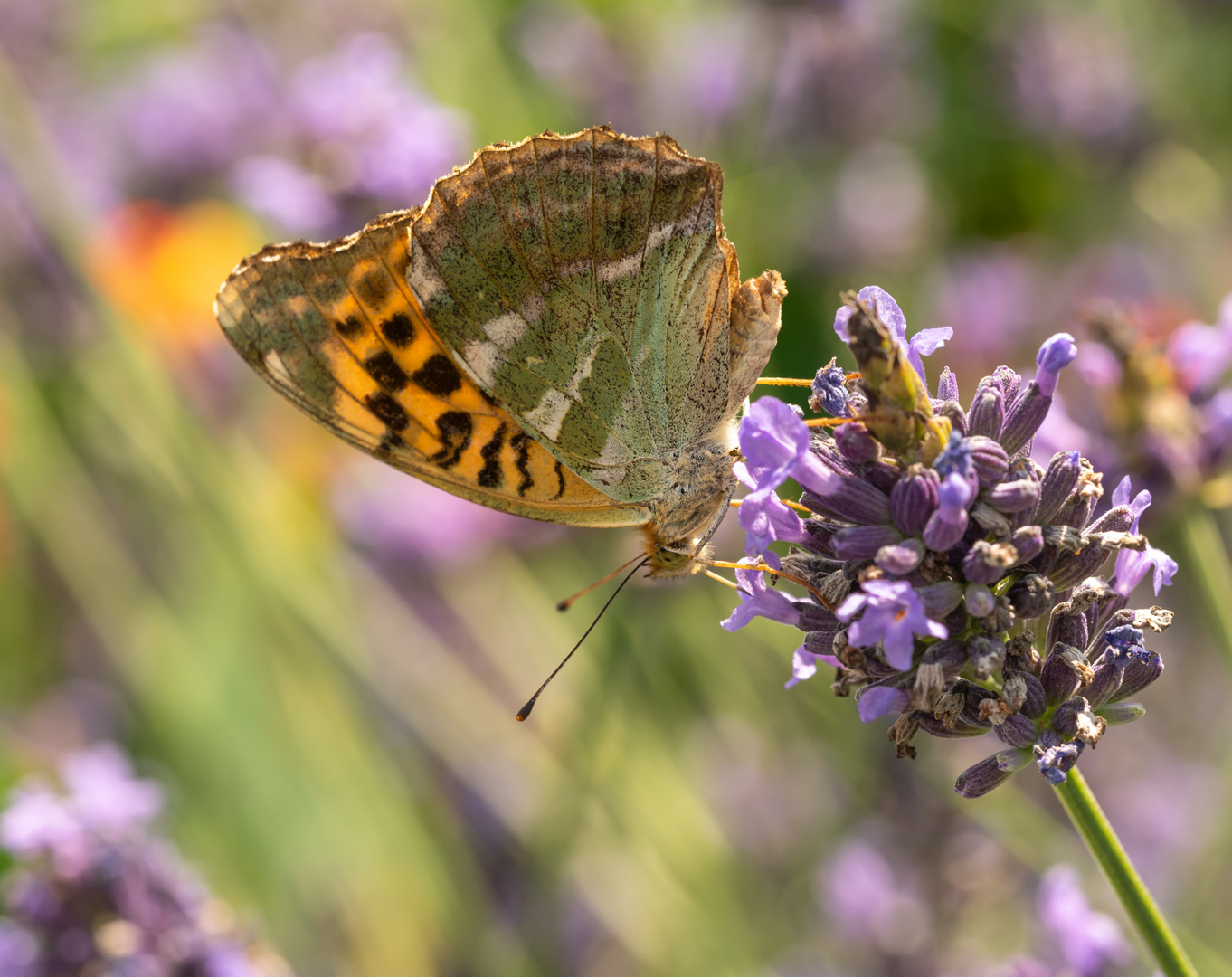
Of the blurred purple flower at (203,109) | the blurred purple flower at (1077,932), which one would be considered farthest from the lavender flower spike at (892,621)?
the blurred purple flower at (203,109)

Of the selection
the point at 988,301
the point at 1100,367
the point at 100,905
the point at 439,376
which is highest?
the point at 988,301

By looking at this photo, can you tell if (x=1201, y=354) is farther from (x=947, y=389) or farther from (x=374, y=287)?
(x=374, y=287)

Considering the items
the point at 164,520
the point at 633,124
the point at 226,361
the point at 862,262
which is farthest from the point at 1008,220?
the point at 164,520

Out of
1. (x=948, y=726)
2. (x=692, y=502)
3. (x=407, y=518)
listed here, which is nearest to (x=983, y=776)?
(x=948, y=726)

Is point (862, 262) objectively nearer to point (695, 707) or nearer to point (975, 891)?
point (695, 707)

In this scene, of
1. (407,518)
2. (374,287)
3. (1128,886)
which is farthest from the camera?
(407,518)

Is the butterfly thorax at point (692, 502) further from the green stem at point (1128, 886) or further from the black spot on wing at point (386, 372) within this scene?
the green stem at point (1128, 886)
